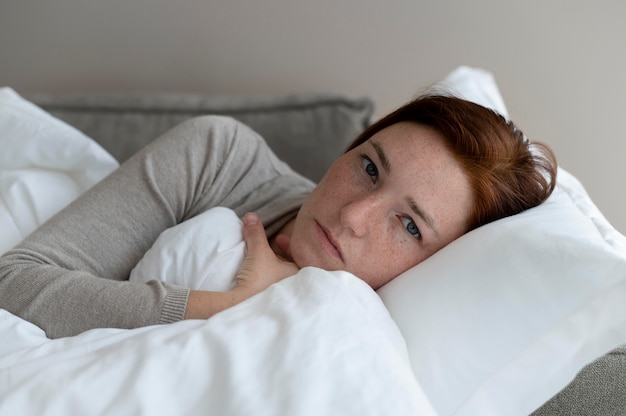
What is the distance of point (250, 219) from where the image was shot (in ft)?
4.00

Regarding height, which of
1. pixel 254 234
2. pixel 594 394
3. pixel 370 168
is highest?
pixel 370 168

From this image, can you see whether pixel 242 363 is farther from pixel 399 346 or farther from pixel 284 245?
pixel 284 245

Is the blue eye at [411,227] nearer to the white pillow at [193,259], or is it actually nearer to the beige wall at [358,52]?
the white pillow at [193,259]

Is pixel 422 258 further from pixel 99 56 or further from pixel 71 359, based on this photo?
pixel 99 56

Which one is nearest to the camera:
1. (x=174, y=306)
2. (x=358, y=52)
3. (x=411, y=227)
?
(x=174, y=306)


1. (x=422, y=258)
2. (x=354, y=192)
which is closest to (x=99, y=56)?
(x=354, y=192)

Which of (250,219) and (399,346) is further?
(250,219)

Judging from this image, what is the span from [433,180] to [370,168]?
124mm

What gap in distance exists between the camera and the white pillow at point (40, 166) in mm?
1333

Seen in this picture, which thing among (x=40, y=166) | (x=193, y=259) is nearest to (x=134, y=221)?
(x=193, y=259)

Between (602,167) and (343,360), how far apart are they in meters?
1.23

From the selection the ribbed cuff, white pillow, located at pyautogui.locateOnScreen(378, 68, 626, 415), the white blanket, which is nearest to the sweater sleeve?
the ribbed cuff

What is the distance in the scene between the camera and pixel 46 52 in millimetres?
1996

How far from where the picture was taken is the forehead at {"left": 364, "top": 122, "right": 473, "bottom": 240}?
1093 millimetres
